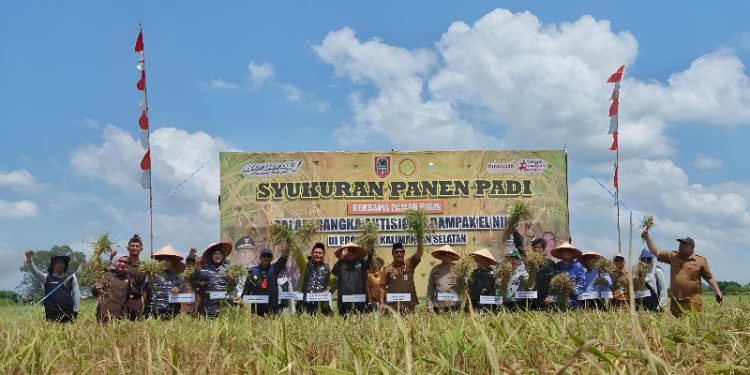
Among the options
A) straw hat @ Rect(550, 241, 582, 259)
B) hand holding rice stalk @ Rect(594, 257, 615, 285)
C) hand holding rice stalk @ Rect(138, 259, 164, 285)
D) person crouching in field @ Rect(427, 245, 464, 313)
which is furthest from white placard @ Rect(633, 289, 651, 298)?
hand holding rice stalk @ Rect(138, 259, 164, 285)

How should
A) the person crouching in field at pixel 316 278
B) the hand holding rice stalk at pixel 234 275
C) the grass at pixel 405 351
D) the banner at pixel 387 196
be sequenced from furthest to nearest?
1. the banner at pixel 387 196
2. the person crouching in field at pixel 316 278
3. the hand holding rice stalk at pixel 234 275
4. the grass at pixel 405 351

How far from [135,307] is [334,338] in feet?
21.5

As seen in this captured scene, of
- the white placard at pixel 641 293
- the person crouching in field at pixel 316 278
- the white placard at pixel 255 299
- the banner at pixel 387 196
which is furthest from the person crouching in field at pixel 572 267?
the white placard at pixel 255 299

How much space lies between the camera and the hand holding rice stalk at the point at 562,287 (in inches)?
371

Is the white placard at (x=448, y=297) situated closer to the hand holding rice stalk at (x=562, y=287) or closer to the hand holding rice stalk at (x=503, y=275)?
the hand holding rice stalk at (x=503, y=275)

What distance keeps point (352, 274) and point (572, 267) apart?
343 centimetres

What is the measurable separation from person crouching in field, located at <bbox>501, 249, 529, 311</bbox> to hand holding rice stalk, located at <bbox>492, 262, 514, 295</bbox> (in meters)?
0.09

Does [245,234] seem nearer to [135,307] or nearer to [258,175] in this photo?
[258,175]

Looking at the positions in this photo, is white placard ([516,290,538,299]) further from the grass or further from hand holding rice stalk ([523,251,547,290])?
the grass

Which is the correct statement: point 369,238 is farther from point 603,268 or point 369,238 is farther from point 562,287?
point 603,268

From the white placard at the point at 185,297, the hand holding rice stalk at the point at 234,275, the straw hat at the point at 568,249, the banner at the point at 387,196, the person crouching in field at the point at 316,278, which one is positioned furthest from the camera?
the banner at the point at 387,196

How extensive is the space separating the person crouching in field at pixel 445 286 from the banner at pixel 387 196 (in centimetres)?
368

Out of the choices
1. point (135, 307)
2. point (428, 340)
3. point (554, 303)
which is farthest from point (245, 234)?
point (428, 340)

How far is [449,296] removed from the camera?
31.8 ft
